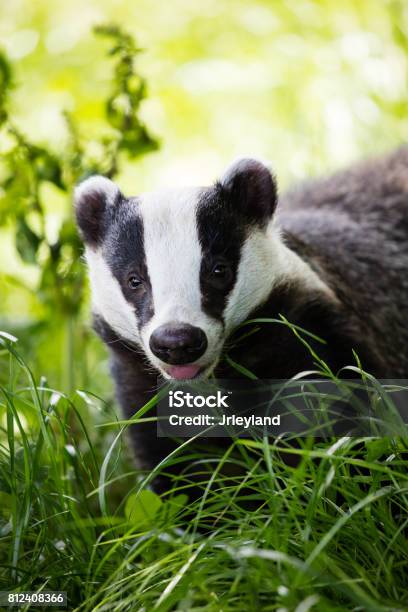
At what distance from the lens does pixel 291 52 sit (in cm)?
562

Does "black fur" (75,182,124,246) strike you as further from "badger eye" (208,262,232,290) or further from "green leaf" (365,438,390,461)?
"green leaf" (365,438,390,461)

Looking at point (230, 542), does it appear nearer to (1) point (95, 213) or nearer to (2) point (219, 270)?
(2) point (219, 270)

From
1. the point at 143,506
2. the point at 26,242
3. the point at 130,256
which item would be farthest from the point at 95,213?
the point at 143,506

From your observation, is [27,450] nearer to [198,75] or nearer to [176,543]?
[176,543]

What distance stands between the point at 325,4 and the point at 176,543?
4.40m

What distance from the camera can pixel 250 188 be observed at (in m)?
2.46

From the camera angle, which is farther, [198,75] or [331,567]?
[198,75]

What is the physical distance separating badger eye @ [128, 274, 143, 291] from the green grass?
38cm

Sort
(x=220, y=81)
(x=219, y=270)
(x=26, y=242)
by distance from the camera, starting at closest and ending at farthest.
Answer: (x=219, y=270)
(x=26, y=242)
(x=220, y=81)

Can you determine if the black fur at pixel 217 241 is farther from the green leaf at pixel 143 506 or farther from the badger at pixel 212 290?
the green leaf at pixel 143 506

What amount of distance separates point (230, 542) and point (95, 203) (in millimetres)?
1232

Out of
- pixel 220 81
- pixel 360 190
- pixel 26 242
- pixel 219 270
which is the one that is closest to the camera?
pixel 219 270

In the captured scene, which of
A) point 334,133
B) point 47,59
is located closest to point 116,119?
point 334,133

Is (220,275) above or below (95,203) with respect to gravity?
below
